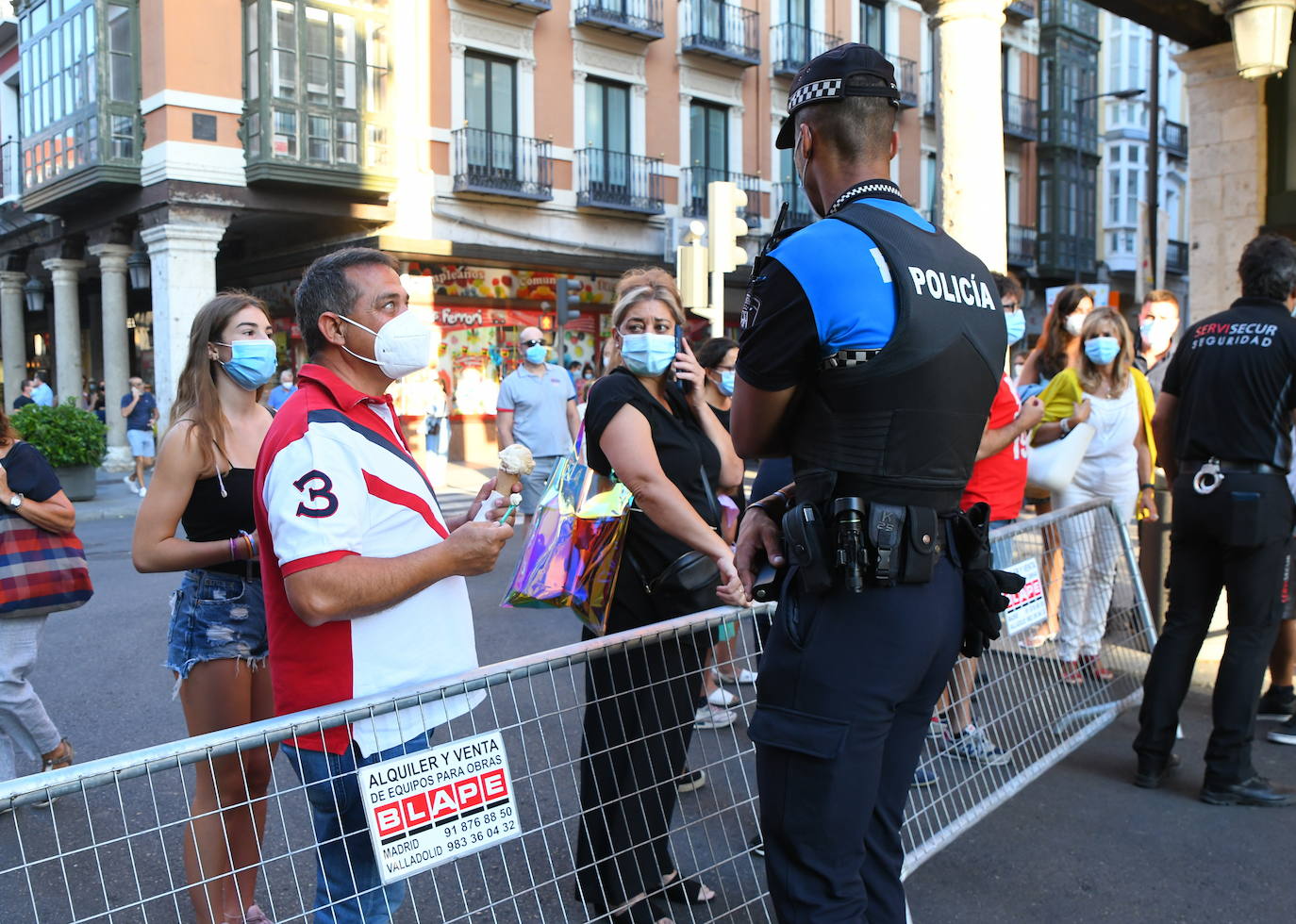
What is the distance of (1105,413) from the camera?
612cm

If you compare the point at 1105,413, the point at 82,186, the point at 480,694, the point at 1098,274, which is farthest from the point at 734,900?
the point at 1098,274

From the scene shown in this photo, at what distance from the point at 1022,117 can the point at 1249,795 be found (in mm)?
33074

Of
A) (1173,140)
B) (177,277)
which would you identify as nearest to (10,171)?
(177,277)

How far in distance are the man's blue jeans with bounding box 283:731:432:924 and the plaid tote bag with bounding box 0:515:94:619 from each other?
257 cm

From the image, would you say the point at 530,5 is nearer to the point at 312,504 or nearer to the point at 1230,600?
the point at 1230,600

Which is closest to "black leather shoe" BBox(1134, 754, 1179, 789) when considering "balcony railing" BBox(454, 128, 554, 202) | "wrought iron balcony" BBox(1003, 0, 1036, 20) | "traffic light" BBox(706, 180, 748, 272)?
"traffic light" BBox(706, 180, 748, 272)

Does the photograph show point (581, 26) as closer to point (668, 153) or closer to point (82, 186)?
point (668, 153)

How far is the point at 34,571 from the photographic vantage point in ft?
14.4

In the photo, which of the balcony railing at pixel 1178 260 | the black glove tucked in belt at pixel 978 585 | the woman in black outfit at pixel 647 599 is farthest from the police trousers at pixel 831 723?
the balcony railing at pixel 1178 260

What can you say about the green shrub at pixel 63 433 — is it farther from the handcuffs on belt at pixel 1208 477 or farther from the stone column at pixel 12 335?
the handcuffs on belt at pixel 1208 477

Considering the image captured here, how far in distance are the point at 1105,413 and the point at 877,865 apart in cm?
436

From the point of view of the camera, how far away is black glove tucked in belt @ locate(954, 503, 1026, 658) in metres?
2.30

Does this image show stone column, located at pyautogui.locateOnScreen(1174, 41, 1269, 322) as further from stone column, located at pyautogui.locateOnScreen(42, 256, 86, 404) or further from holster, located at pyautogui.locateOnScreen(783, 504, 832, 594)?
stone column, located at pyautogui.locateOnScreen(42, 256, 86, 404)

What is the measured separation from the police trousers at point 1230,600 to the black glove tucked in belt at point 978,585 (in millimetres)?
2360
